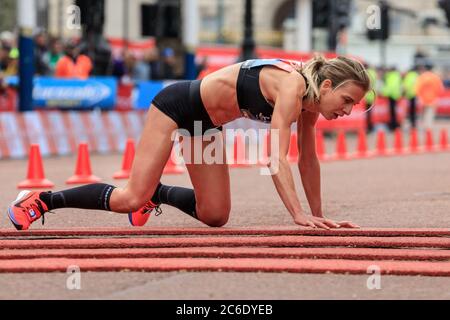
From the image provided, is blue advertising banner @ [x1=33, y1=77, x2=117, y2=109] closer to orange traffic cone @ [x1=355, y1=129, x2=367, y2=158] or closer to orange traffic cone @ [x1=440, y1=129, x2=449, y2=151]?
orange traffic cone @ [x1=355, y1=129, x2=367, y2=158]

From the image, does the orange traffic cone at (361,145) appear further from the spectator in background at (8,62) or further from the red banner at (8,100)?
the spectator in background at (8,62)

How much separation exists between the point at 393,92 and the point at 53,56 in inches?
438

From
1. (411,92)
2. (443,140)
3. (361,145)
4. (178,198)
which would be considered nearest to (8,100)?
(361,145)

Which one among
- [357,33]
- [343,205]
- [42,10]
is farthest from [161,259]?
[357,33]

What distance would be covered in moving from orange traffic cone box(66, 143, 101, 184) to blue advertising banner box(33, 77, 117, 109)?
8611mm

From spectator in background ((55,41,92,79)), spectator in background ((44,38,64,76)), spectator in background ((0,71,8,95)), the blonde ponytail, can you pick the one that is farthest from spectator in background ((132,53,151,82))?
the blonde ponytail

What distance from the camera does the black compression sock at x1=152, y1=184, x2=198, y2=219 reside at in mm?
8828

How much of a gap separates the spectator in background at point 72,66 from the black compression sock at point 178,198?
1636cm

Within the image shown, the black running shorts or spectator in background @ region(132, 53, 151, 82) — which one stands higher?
spectator in background @ region(132, 53, 151, 82)

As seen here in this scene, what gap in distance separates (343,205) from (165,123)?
12.9 feet
